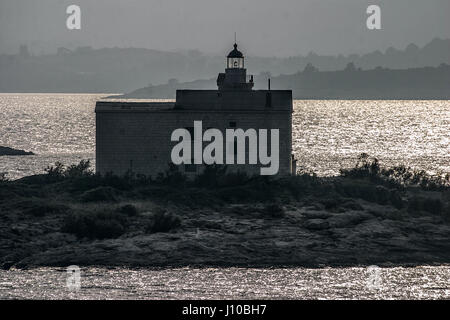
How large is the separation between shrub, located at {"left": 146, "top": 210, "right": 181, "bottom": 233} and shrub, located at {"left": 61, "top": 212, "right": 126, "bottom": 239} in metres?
1.18

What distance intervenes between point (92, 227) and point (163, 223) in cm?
290

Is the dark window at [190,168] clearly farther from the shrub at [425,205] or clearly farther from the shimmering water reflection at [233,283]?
the shimmering water reflection at [233,283]

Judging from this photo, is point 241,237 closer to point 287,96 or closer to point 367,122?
point 287,96

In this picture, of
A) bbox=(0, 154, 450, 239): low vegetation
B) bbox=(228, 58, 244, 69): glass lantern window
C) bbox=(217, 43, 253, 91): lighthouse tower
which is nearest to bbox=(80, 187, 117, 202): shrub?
bbox=(0, 154, 450, 239): low vegetation

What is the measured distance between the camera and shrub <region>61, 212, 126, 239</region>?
128ft

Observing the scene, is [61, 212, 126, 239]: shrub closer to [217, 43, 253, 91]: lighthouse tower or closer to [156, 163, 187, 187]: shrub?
[156, 163, 187, 187]: shrub

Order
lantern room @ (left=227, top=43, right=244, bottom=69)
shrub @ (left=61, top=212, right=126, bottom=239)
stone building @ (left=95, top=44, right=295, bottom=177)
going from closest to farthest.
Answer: shrub @ (left=61, top=212, right=126, bottom=239), stone building @ (left=95, top=44, right=295, bottom=177), lantern room @ (left=227, top=43, right=244, bottom=69)

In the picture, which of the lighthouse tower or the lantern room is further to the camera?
the lantern room

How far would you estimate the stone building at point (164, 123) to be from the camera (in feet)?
157

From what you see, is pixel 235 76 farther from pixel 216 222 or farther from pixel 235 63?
pixel 216 222

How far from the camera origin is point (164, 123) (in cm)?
4781

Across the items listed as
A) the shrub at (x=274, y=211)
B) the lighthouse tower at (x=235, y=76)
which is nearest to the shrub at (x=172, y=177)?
the lighthouse tower at (x=235, y=76)

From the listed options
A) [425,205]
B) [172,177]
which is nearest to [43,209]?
[172,177]

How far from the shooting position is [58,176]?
165 ft
